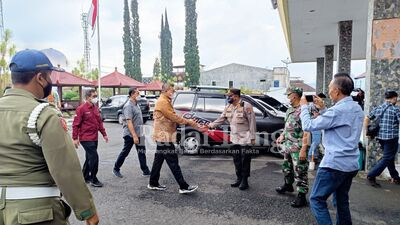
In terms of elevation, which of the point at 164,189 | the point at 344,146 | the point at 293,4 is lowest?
the point at 164,189

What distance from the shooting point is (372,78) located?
17.8ft

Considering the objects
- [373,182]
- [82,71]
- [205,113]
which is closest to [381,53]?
[373,182]

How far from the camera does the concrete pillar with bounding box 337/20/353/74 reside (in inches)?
372

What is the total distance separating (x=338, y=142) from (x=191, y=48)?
39385 mm

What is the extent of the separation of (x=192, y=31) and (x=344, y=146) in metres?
40.5

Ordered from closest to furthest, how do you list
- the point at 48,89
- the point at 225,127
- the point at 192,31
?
the point at 48,89
the point at 225,127
the point at 192,31

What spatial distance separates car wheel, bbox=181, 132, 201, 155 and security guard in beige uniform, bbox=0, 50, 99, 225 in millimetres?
5816

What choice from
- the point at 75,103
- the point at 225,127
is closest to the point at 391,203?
the point at 225,127

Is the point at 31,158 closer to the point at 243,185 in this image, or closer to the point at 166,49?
the point at 243,185

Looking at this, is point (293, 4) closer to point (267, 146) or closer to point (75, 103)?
point (267, 146)

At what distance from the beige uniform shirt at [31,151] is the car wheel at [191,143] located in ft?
19.2

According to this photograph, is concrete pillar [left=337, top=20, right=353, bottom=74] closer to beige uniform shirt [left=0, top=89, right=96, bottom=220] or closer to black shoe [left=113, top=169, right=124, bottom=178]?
black shoe [left=113, top=169, right=124, bottom=178]

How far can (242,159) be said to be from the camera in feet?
16.1

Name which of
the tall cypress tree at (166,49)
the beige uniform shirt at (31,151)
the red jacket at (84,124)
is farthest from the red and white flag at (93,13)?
the tall cypress tree at (166,49)
